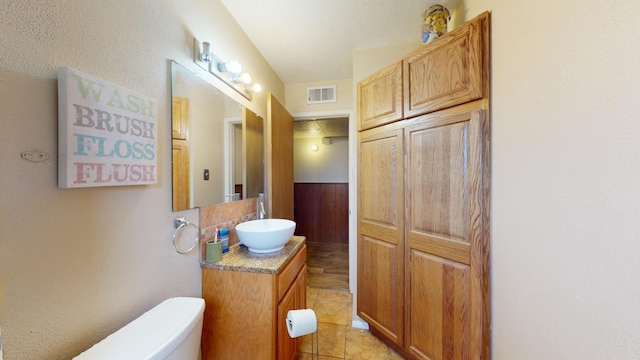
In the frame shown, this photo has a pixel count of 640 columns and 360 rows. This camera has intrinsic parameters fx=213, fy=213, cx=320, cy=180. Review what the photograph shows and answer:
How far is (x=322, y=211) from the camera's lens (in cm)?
441

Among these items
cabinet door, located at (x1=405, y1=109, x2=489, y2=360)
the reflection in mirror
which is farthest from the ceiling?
cabinet door, located at (x1=405, y1=109, x2=489, y2=360)

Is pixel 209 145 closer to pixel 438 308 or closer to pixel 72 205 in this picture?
pixel 72 205

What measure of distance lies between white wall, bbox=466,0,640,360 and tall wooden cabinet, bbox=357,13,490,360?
7 centimetres

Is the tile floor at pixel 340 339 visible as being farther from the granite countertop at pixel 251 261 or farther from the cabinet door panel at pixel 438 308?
the granite countertop at pixel 251 261

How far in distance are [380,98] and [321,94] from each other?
107 centimetres

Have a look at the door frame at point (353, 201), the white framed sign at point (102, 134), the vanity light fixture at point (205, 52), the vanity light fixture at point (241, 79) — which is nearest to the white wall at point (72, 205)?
the white framed sign at point (102, 134)

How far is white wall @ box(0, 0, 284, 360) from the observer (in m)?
0.54

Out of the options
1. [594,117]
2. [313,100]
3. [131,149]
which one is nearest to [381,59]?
[313,100]

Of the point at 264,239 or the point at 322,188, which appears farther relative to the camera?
the point at 322,188

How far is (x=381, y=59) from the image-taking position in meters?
1.97

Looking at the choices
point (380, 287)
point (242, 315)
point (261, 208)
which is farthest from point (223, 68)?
point (380, 287)

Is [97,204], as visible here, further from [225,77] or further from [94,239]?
Answer: [225,77]

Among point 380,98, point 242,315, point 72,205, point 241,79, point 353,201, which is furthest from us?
Answer: point 353,201

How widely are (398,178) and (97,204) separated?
60.5 inches
